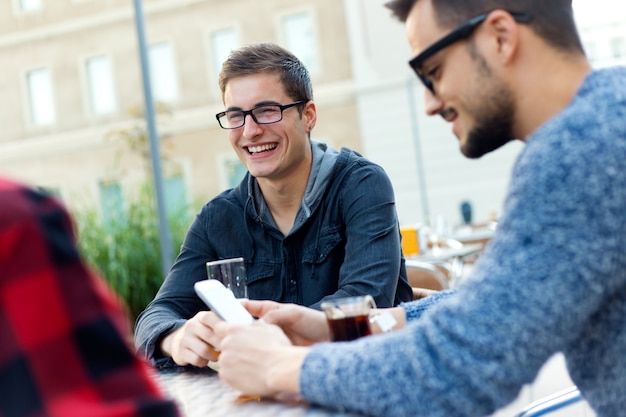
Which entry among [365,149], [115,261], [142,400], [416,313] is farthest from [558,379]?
[365,149]

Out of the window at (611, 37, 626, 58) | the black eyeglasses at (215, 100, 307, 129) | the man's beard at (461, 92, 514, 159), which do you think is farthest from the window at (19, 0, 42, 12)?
the man's beard at (461, 92, 514, 159)

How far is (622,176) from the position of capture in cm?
103

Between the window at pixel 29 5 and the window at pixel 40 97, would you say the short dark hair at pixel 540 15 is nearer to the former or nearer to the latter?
the window at pixel 40 97

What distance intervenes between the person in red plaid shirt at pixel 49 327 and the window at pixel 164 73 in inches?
683

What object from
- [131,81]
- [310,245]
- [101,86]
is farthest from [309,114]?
[101,86]

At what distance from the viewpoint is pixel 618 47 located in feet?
44.5

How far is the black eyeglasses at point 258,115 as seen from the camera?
2.45 meters

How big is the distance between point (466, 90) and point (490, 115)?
5 cm

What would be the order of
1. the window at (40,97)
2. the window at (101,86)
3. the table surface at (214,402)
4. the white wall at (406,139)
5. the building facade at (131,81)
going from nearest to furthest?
1. the table surface at (214,402)
2. the white wall at (406,139)
3. the building facade at (131,81)
4. the window at (101,86)
5. the window at (40,97)

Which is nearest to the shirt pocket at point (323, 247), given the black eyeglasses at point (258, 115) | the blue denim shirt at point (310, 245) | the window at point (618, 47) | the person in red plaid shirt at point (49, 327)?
the blue denim shirt at point (310, 245)

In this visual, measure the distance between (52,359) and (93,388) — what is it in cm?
4

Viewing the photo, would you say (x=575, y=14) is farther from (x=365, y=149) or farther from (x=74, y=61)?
(x=74, y=61)

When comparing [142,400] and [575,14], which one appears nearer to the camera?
[142,400]

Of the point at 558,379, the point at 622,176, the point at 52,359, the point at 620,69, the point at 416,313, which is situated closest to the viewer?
the point at 52,359
